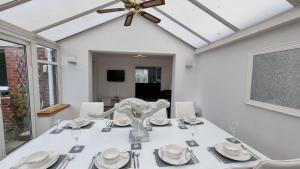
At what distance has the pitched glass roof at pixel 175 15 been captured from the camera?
1975 millimetres

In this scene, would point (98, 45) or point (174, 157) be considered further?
point (98, 45)

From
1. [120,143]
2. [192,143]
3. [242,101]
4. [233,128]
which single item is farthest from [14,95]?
[242,101]

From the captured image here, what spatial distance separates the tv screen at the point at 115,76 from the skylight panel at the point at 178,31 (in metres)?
2.74

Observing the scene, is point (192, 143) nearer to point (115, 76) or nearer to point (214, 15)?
point (214, 15)

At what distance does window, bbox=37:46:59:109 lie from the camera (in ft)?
9.95

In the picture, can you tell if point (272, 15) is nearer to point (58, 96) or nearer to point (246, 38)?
point (246, 38)

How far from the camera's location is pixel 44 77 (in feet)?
10.4

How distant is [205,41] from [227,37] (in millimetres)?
690

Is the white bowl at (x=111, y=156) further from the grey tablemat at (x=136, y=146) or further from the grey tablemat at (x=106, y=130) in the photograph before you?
the grey tablemat at (x=106, y=130)

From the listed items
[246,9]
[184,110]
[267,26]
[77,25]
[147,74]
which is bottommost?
[184,110]

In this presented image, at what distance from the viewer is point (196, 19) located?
2.84 metres

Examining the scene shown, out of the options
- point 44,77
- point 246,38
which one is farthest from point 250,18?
point 44,77

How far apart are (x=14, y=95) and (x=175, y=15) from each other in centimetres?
315

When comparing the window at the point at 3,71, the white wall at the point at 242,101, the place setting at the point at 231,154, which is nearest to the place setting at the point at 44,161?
the place setting at the point at 231,154
